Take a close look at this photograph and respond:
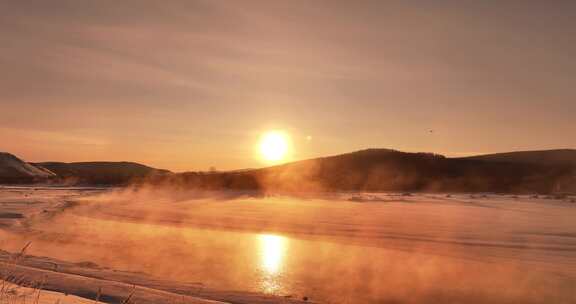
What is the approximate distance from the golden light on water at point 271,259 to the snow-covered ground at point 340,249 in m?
0.03

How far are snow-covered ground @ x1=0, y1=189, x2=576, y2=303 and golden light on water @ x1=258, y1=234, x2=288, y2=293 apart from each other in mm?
26

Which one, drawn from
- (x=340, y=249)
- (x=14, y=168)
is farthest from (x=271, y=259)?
(x=14, y=168)

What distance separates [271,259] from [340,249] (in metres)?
1.75

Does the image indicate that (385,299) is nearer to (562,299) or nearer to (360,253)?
(562,299)

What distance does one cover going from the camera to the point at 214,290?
7.06m

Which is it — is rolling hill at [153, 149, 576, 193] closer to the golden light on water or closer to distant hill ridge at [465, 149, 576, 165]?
distant hill ridge at [465, 149, 576, 165]

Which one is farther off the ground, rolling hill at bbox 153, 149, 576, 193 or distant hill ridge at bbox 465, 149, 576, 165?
distant hill ridge at bbox 465, 149, 576, 165

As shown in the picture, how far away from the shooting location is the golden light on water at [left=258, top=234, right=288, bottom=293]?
7.67 m

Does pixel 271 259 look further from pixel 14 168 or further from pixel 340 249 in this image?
pixel 14 168

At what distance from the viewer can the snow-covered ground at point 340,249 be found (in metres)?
7.39

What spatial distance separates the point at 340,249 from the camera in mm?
10719

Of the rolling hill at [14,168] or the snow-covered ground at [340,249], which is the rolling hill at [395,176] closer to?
the snow-covered ground at [340,249]

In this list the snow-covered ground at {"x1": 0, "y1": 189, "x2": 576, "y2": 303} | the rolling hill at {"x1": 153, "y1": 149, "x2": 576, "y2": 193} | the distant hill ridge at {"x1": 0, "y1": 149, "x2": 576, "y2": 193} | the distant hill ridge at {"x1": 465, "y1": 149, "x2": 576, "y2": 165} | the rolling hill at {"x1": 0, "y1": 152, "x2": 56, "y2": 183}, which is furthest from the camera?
the rolling hill at {"x1": 0, "y1": 152, "x2": 56, "y2": 183}

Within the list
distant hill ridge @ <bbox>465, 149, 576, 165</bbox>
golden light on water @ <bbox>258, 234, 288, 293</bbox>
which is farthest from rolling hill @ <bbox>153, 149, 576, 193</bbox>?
golden light on water @ <bbox>258, 234, 288, 293</bbox>
